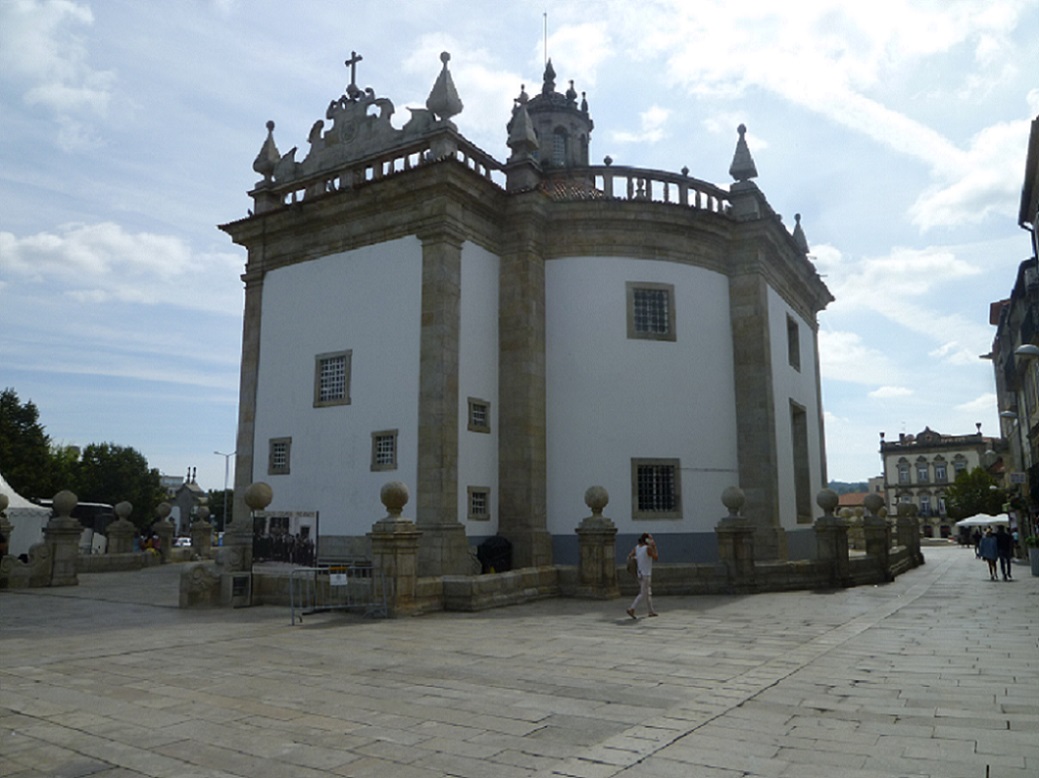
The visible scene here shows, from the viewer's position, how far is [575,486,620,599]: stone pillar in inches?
645

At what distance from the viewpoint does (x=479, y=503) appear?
1923cm

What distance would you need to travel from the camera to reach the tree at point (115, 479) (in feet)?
205

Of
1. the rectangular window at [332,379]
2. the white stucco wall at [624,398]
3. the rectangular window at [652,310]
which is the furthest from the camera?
the rectangular window at [652,310]

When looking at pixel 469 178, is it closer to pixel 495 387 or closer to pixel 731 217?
pixel 495 387

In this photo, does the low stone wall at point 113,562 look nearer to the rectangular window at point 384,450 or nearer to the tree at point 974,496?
the rectangular window at point 384,450

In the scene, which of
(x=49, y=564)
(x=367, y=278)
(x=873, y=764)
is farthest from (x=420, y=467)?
(x=873, y=764)

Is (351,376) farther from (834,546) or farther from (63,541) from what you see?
(834,546)

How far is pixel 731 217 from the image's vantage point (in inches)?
888

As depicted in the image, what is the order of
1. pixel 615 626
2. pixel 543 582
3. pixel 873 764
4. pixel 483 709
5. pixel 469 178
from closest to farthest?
pixel 873 764, pixel 483 709, pixel 615 626, pixel 543 582, pixel 469 178

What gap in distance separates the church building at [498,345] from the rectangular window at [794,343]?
145 inches

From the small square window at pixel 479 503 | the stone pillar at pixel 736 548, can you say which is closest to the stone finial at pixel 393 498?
the small square window at pixel 479 503

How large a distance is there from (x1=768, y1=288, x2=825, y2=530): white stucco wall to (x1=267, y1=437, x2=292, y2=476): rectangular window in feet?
44.1

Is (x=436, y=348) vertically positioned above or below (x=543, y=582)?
above

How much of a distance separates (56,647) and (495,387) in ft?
38.4
